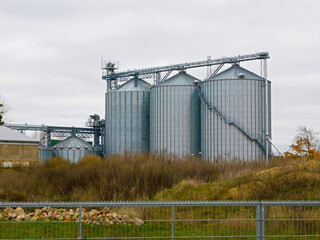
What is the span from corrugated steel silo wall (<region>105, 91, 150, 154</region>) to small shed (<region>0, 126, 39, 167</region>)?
45.3ft

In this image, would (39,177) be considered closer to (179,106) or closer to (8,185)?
(8,185)

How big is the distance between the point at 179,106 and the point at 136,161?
28.2 metres

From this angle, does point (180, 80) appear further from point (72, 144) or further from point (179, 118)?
point (72, 144)

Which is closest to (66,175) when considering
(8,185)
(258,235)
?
(8,185)

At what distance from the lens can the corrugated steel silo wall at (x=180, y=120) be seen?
5741 centimetres

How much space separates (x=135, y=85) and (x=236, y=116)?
16.4 meters

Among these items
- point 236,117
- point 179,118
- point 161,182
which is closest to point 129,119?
point 179,118

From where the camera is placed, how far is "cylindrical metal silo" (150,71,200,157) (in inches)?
2260

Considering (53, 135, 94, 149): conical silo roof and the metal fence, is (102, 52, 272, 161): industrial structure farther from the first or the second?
the metal fence

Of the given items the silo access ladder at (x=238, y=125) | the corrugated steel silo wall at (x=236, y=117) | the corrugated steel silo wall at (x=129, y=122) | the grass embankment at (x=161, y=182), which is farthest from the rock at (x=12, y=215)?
the corrugated steel silo wall at (x=129, y=122)

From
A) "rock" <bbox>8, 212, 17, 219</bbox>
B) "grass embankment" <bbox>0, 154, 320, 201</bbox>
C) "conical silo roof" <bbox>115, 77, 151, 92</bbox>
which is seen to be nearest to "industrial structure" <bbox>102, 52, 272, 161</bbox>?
"conical silo roof" <bbox>115, 77, 151, 92</bbox>

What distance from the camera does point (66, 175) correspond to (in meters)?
Answer: 28.5

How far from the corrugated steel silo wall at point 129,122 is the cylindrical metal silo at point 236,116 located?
10.5 metres

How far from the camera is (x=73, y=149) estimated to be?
68.1m
